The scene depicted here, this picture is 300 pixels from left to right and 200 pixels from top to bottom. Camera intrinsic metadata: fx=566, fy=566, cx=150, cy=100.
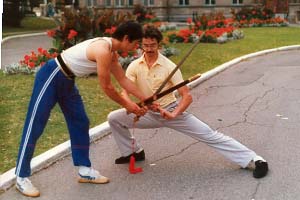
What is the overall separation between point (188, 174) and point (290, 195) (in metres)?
1.09

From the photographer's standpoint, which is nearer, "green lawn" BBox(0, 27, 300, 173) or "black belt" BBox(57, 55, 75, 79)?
"black belt" BBox(57, 55, 75, 79)

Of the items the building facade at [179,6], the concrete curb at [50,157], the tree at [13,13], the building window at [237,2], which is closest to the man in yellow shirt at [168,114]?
the concrete curb at [50,157]

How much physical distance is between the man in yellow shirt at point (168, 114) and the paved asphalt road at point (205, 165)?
0.19 meters

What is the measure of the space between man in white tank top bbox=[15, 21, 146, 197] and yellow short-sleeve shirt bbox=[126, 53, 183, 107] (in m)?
0.24

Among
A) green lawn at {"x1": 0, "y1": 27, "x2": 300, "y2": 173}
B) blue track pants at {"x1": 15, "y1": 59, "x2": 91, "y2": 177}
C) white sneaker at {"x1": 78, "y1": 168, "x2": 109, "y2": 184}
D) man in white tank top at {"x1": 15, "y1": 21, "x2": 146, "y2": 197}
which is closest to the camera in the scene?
man in white tank top at {"x1": 15, "y1": 21, "x2": 146, "y2": 197}

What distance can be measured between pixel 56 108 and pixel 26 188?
3.60 m

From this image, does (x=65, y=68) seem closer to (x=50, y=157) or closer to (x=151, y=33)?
(x=151, y=33)

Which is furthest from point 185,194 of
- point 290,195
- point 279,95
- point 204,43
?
point 204,43

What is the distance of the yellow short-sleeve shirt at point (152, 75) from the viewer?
5555 mm

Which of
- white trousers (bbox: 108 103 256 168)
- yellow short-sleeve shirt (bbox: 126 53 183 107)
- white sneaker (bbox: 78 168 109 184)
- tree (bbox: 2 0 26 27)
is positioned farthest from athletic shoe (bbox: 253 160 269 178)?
tree (bbox: 2 0 26 27)

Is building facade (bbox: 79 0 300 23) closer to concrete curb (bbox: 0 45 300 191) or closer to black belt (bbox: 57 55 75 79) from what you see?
concrete curb (bbox: 0 45 300 191)

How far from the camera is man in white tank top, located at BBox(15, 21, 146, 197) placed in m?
4.93

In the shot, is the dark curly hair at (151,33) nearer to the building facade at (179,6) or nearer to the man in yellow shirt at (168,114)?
the man in yellow shirt at (168,114)

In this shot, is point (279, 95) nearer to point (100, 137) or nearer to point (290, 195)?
point (100, 137)
